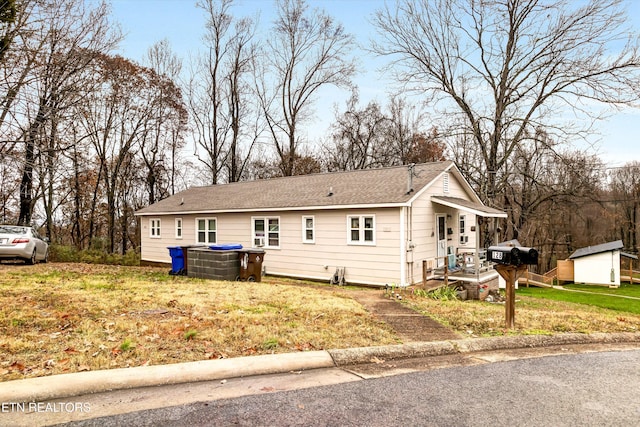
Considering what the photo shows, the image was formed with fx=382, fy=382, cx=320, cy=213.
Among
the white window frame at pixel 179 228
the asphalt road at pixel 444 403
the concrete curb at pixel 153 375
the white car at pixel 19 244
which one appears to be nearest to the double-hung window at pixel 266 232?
the white window frame at pixel 179 228

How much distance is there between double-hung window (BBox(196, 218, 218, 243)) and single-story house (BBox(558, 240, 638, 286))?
67.3ft

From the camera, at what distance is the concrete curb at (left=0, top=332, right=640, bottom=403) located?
316cm

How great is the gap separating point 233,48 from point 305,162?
10248mm

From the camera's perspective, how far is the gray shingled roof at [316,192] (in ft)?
44.3

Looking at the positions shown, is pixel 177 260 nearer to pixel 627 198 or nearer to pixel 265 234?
pixel 265 234

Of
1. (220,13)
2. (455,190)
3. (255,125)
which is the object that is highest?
(220,13)

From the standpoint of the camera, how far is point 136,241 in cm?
2995

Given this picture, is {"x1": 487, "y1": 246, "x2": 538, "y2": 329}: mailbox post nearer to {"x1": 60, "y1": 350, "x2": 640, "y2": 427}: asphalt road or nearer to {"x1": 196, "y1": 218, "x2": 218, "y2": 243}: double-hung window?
{"x1": 60, "y1": 350, "x2": 640, "y2": 427}: asphalt road

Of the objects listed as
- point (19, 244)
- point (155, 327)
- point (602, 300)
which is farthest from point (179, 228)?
point (602, 300)

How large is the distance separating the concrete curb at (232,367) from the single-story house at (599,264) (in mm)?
20223

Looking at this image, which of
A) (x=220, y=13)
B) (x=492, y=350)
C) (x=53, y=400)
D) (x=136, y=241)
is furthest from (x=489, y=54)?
(x=136, y=241)

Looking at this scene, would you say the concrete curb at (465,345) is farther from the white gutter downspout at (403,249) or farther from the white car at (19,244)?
the white car at (19,244)

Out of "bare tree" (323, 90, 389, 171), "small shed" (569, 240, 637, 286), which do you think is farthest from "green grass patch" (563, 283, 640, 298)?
"bare tree" (323, 90, 389, 171)

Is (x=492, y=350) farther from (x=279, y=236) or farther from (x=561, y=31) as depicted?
(x=561, y=31)
